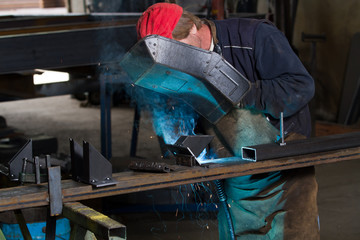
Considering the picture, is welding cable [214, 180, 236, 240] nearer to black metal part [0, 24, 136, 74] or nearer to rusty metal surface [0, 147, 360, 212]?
rusty metal surface [0, 147, 360, 212]

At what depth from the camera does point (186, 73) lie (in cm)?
202

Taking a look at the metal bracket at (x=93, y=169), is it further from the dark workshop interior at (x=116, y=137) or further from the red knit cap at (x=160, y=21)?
the red knit cap at (x=160, y=21)

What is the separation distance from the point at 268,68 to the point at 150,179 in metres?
0.69

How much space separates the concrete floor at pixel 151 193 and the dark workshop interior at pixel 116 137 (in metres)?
0.01

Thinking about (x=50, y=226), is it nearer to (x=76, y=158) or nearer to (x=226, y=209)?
(x=76, y=158)

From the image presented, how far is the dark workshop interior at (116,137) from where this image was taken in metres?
1.84

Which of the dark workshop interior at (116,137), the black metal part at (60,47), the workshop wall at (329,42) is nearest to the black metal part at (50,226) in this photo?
the dark workshop interior at (116,137)

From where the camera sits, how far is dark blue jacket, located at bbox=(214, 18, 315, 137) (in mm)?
2164

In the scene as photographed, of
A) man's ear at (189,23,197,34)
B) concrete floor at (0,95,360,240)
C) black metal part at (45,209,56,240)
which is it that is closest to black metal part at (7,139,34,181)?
black metal part at (45,209,56,240)

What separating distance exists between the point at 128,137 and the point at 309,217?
4.19m

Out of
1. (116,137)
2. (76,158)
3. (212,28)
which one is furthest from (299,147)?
(116,137)

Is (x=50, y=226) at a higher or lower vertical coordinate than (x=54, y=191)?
lower

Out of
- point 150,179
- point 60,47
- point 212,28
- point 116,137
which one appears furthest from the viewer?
point 116,137

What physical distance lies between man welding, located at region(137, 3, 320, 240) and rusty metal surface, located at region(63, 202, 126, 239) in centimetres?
71
